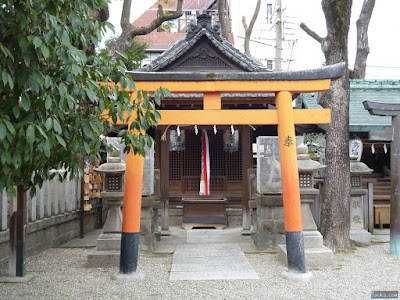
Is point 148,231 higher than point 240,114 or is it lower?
lower

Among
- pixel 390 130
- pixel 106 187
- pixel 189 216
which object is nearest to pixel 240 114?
pixel 106 187

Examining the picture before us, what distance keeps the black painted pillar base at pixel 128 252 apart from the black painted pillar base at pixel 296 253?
249cm

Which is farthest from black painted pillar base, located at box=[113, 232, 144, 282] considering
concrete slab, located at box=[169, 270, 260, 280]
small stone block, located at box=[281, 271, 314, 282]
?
small stone block, located at box=[281, 271, 314, 282]

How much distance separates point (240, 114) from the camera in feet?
21.6

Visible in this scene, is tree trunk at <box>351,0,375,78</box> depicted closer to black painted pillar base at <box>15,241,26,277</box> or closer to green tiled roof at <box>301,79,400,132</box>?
green tiled roof at <box>301,79,400,132</box>

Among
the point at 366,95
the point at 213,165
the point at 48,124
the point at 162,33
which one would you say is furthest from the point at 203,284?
the point at 162,33

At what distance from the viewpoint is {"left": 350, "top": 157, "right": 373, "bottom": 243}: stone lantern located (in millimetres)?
9688

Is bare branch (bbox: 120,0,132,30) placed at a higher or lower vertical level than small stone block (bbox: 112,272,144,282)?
higher

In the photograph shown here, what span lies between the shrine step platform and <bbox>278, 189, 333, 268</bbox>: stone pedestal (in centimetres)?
95

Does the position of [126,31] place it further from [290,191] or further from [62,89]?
[62,89]

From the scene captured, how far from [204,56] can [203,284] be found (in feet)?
21.6

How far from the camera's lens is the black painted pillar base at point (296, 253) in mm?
6312

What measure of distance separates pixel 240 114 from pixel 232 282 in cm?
270

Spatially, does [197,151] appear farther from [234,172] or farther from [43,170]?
[43,170]
